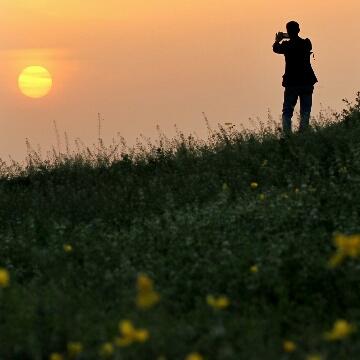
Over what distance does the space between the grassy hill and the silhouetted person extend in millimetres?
1615

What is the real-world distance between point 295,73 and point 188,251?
856 centimetres

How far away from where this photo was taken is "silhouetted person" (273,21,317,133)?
49.7ft

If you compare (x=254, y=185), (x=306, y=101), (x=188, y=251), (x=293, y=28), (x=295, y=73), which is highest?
(x=293, y=28)

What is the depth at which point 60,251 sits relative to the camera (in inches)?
325

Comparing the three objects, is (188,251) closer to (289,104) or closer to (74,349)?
(74,349)

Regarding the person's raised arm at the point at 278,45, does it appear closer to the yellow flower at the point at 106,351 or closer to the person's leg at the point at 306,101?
the person's leg at the point at 306,101

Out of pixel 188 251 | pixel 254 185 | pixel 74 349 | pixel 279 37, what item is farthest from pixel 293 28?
pixel 74 349

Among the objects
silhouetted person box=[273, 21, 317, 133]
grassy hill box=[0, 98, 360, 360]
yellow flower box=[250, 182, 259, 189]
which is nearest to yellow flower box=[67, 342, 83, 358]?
grassy hill box=[0, 98, 360, 360]

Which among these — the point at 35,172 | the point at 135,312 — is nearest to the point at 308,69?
the point at 35,172

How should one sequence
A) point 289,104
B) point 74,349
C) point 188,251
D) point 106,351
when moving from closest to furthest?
point 106,351, point 74,349, point 188,251, point 289,104

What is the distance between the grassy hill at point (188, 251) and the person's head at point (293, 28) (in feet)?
7.95

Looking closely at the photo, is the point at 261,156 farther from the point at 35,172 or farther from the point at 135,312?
the point at 135,312

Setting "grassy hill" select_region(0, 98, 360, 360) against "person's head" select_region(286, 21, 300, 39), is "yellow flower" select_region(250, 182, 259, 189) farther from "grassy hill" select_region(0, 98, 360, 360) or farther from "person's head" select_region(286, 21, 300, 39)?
"person's head" select_region(286, 21, 300, 39)

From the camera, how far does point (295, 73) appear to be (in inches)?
598
